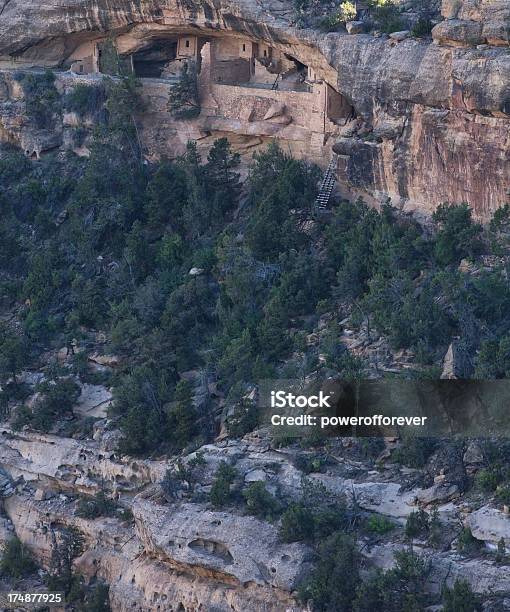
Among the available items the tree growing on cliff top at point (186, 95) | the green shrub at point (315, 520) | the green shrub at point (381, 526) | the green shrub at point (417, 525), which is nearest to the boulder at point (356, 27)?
the tree growing on cliff top at point (186, 95)

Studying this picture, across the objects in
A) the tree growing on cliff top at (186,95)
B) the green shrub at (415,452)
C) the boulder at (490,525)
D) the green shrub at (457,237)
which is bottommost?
the boulder at (490,525)

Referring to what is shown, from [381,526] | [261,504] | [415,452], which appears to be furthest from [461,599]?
[261,504]

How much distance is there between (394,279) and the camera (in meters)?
37.3

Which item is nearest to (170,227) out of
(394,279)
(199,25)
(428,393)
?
(199,25)

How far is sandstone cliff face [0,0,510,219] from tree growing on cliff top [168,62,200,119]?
385 mm

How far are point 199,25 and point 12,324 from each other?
7188 mm

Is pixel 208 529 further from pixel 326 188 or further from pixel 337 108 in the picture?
pixel 337 108

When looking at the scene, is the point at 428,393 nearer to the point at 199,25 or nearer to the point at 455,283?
the point at 455,283

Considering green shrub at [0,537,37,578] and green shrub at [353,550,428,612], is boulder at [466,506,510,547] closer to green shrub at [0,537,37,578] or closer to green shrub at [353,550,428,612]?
green shrub at [353,550,428,612]

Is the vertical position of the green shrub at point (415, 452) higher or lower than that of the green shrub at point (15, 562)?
higher

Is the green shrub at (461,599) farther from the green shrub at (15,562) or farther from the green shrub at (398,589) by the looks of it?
→ the green shrub at (15,562)

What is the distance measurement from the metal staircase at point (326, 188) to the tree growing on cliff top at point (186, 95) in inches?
151

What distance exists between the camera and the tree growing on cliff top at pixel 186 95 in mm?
43000

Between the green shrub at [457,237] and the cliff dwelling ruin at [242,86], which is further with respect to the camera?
the cliff dwelling ruin at [242,86]
